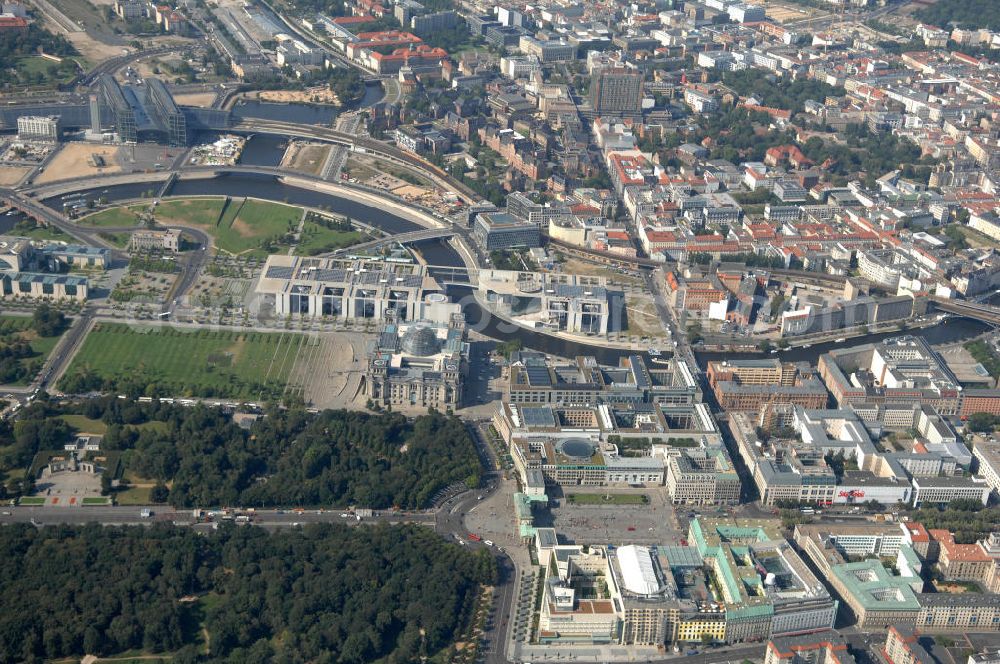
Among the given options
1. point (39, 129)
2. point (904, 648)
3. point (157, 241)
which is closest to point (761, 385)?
point (904, 648)

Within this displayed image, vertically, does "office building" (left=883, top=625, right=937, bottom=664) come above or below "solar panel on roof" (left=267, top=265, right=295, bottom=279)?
above

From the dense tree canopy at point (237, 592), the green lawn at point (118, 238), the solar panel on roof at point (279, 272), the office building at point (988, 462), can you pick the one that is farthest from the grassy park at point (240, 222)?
the office building at point (988, 462)

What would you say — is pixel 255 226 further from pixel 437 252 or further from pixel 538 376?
pixel 538 376

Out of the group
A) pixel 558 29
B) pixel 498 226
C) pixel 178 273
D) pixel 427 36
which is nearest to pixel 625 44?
pixel 558 29

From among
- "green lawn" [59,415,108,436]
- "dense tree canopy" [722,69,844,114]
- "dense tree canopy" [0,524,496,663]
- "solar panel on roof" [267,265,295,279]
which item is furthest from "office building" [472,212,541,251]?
"dense tree canopy" [722,69,844,114]

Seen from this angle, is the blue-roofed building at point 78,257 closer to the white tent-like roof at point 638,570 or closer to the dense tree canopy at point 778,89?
the white tent-like roof at point 638,570

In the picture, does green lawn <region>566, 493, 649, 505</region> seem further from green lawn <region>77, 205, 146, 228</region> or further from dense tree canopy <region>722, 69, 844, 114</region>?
dense tree canopy <region>722, 69, 844, 114</region>
